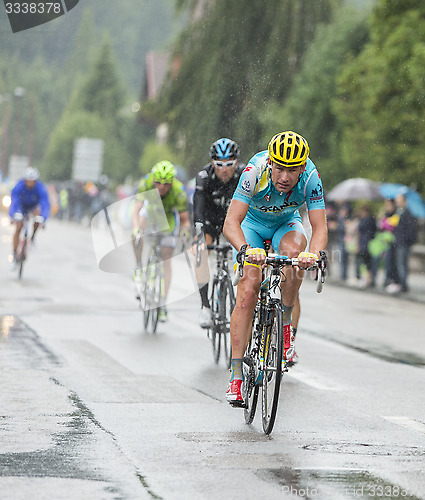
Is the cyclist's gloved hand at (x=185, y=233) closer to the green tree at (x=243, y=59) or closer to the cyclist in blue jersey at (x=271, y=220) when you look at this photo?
the cyclist in blue jersey at (x=271, y=220)

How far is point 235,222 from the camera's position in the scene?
697 cm

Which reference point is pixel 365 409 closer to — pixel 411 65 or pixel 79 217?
pixel 411 65

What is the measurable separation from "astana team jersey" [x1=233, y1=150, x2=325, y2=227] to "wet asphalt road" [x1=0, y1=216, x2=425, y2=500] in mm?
1373

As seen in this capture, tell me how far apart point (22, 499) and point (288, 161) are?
9.29 ft

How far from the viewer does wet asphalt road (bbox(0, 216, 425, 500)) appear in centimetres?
539

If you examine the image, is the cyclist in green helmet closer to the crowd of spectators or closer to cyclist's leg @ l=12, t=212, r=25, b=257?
cyclist's leg @ l=12, t=212, r=25, b=257

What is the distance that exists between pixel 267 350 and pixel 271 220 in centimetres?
103

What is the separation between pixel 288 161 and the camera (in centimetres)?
686

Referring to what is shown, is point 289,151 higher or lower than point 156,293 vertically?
higher

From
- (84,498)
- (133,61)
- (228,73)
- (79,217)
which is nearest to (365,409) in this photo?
(84,498)

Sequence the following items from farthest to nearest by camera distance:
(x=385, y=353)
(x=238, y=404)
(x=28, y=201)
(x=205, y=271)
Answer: (x=28, y=201) → (x=385, y=353) → (x=205, y=271) → (x=238, y=404)

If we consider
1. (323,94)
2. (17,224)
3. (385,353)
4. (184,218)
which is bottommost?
(385,353)

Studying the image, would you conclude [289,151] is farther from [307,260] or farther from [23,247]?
[23,247]

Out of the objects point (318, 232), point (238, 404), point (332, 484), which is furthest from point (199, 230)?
point (332, 484)
